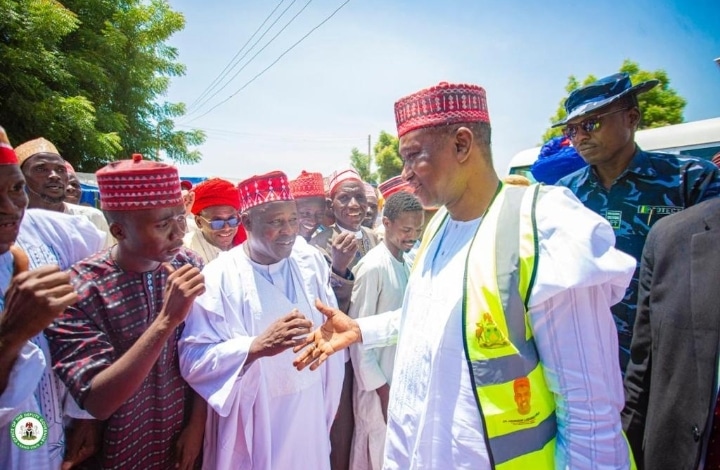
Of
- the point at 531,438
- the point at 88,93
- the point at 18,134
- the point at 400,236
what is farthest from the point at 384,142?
the point at 531,438

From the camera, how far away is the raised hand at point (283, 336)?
6.26 ft

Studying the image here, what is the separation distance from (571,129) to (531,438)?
7.50 feet

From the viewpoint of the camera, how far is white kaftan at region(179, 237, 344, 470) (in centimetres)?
199

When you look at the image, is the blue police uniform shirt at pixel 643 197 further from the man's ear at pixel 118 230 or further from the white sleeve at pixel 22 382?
the white sleeve at pixel 22 382

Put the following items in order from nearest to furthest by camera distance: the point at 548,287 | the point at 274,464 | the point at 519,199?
1. the point at 548,287
2. the point at 519,199
3. the point at 274,464

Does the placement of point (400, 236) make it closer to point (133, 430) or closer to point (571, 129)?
point (571, 129)

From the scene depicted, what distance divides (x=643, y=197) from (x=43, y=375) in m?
3.32

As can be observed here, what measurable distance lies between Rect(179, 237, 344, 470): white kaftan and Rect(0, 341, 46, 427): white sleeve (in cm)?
61

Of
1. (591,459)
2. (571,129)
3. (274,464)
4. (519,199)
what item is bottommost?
(274,464)

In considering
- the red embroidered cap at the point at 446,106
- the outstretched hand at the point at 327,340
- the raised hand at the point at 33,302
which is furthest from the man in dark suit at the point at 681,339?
the raised hand at the point at 33,302

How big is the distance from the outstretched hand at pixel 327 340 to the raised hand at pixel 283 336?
51 mm

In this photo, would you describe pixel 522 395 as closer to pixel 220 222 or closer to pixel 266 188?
pixel 266 188

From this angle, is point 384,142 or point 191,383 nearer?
point 191,383

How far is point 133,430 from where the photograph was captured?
180 cm
